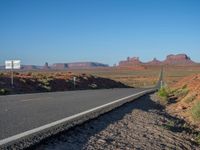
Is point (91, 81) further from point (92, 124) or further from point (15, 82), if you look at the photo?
point (92, 124)

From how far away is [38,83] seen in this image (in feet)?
151

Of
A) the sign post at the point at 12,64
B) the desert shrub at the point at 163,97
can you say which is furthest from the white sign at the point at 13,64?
the desert shrub at the point at 163,97

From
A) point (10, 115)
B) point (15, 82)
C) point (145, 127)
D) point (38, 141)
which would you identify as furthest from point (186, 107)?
point (15, 82)

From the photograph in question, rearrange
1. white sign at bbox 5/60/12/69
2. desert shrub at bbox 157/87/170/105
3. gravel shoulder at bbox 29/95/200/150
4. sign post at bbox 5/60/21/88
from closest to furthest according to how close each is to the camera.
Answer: gravel shoulder at bbox 29/95/200/150 < desert shrub at bbox 157/87/170/105 < sign post at bbox 5/60/21/88 < white sign at bbox 5/60/12/69

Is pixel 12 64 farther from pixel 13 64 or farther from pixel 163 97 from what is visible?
pixel 163 97

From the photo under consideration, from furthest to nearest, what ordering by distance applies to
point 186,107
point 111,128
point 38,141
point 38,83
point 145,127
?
point 38,83 < point 186,107 < point 145,127 < point 111,128 < point 38,141

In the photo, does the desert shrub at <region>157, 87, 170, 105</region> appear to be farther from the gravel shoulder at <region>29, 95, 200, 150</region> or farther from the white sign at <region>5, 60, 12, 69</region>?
the white sign at <region>5, 60, 12, 69</region>

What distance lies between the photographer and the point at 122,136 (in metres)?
11.4

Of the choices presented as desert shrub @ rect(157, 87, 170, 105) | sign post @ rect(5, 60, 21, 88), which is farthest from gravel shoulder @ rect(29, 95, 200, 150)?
sign post @ rect(5, 60, 21, 88)

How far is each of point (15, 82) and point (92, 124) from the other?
1187 inches

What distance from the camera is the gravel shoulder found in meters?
9.66

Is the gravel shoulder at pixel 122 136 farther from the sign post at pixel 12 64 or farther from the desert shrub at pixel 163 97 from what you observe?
the sign post at pixel 12 64

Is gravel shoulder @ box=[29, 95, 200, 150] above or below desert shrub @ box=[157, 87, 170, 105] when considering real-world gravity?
above

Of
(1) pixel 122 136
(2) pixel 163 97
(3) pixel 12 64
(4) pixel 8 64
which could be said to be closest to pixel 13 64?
(3) pixel 12 64
